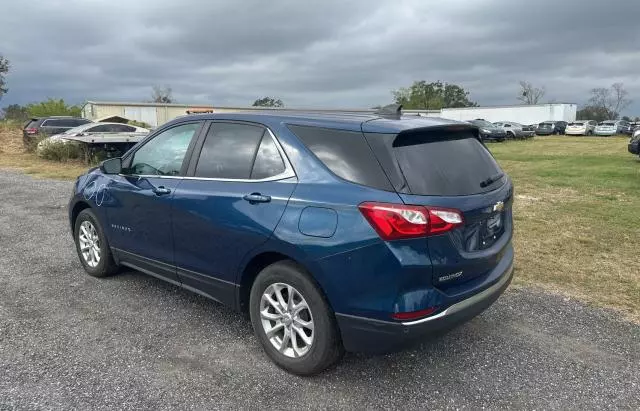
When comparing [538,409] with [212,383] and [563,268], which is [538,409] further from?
[563,268]

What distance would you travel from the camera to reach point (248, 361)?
3406 mm

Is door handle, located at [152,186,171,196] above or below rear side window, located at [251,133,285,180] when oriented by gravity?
below

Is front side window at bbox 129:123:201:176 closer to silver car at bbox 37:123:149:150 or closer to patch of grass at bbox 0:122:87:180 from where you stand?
patch of grass at bbox 0:122:87:180

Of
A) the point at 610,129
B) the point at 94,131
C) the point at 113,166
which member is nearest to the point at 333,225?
the point at 113,166

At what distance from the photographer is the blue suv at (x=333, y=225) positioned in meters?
2.74

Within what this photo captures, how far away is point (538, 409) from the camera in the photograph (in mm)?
2889

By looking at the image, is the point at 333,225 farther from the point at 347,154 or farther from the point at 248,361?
the point at 248,361

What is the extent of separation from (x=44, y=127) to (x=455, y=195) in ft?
75.8

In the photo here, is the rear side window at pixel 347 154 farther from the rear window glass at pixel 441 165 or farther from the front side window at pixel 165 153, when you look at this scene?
the front side window at pixel 165 153

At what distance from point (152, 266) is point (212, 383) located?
4.73 ft

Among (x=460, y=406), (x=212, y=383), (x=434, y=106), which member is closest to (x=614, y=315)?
(x=460, y=406)

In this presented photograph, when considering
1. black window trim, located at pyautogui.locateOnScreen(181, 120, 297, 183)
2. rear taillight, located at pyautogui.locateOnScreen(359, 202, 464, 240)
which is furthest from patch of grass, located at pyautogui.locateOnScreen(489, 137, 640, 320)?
black window trim, located at pyautogui.locateOnScreen(181, 120, 297, 183)

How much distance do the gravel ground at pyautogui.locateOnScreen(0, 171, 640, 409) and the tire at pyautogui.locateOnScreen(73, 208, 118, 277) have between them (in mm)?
261

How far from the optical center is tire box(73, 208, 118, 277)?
4.84m
